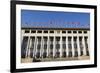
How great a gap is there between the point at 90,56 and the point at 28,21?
2.42ft

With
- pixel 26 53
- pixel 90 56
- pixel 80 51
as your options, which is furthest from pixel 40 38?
pixel 90 56

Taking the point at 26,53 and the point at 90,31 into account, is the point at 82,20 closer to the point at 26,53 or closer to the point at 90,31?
the point at 90,31

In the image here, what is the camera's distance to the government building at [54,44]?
1.68 m

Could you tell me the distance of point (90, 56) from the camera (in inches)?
73.2

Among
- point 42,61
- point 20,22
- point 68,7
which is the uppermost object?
point 68,7

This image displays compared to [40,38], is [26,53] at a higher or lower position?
lower

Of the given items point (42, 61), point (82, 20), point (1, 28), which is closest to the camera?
point (1, 28)

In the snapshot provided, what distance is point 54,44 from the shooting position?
5.76 feet

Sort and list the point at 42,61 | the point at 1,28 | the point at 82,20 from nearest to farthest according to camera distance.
Result: the point at 1,28
the point at 42,61
the point at 82,20

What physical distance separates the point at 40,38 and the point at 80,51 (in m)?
0.44

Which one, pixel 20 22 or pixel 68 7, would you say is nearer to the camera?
pixel 20 22

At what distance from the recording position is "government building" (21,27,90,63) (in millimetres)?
1684

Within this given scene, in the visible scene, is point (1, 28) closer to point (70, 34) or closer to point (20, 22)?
point (20, 22)

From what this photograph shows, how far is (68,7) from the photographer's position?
5.79 feet
